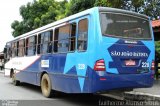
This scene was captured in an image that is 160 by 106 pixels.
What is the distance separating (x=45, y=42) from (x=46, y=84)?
169 centimetres

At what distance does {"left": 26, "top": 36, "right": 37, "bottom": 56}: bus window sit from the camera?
49.0 feet

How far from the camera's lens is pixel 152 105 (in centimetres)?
1062

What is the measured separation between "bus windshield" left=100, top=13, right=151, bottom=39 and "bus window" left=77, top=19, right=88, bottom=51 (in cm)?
57

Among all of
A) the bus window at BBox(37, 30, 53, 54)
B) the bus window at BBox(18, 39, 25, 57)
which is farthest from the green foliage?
the bus window at BBox(37, 30, 53, 54)

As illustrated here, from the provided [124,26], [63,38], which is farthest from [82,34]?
[63,38]

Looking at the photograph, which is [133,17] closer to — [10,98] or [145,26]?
[145,26]

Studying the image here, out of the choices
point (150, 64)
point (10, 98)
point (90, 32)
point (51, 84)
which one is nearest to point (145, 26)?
point (150, 64)

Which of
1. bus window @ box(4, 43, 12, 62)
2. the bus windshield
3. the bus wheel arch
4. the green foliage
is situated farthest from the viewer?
the green foliage

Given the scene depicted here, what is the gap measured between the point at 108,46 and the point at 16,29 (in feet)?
96.5

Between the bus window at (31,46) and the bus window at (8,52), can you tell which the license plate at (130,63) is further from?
the bus window at (8,52)

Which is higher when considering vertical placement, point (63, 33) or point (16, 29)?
point (16, 29)

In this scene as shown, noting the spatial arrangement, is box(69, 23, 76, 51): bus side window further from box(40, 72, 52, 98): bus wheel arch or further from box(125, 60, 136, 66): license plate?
box(40, 72, 52, 98): bus wheel arch

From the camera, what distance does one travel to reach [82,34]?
1008 centimetres

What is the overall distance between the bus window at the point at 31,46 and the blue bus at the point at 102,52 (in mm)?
2950
